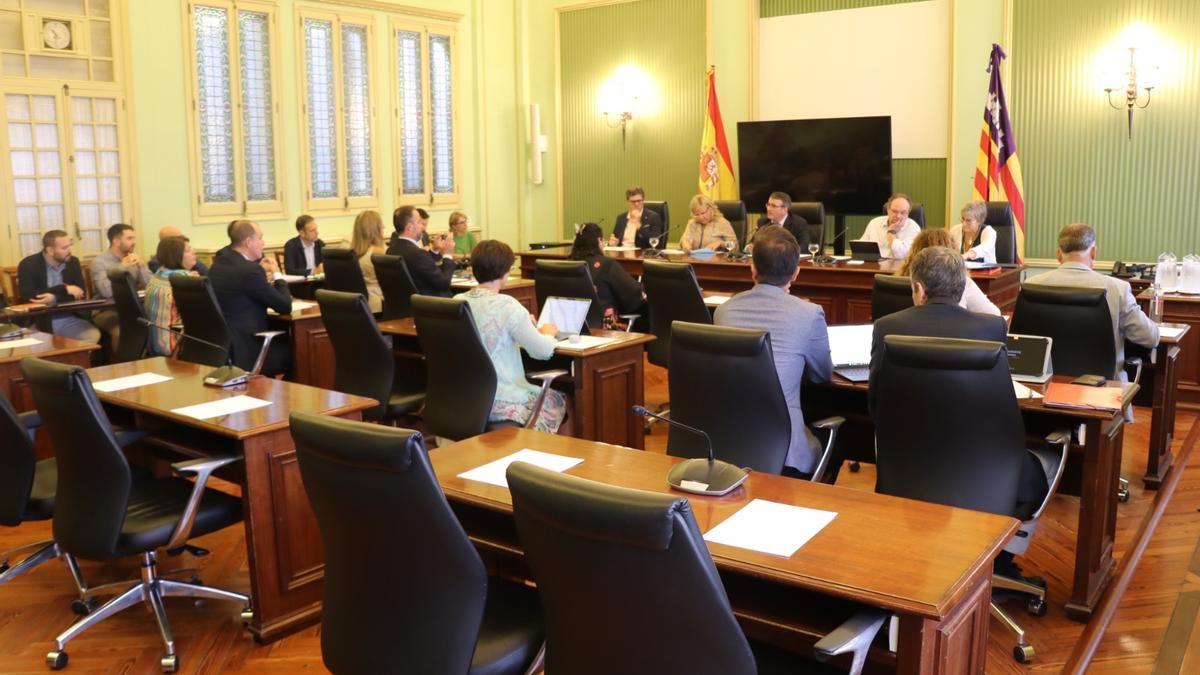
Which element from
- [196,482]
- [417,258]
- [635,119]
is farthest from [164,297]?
[635,119]

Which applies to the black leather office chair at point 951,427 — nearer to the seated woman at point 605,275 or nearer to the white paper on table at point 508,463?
the white paper on table at point 508,463

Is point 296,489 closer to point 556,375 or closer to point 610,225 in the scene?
point 556,375

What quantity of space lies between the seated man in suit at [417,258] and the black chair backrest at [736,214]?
3.10 metres

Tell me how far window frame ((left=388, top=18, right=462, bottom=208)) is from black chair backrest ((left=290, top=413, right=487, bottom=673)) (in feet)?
28.6

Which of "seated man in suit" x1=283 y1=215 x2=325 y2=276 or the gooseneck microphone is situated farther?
"seated man in suit" x1=283 y1=215 x2=325 y2=276

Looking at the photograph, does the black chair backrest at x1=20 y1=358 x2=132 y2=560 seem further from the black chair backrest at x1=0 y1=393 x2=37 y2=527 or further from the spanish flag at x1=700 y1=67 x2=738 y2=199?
the spanish flag at x1=700 y1=67 x2=738 y2=199

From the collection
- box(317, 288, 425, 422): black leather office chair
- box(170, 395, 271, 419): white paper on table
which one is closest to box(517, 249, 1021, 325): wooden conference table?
box(317, 288, 425, 422): black leather office chair

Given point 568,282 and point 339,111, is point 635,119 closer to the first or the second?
point 339,111

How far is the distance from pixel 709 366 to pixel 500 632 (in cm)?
142

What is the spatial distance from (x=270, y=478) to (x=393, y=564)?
4.57 feet

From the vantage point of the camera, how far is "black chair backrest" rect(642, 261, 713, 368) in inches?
220

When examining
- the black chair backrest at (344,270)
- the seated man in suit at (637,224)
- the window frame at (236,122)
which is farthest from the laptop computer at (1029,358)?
the window frame at (236,122)

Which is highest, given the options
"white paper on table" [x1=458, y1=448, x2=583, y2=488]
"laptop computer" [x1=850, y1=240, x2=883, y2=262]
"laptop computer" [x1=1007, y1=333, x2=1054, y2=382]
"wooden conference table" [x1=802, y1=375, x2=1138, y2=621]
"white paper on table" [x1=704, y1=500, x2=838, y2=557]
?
"laptop computer" [x1=850, y1=240, x2=883, y2=262]

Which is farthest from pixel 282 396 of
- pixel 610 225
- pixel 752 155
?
pixel 610 225
